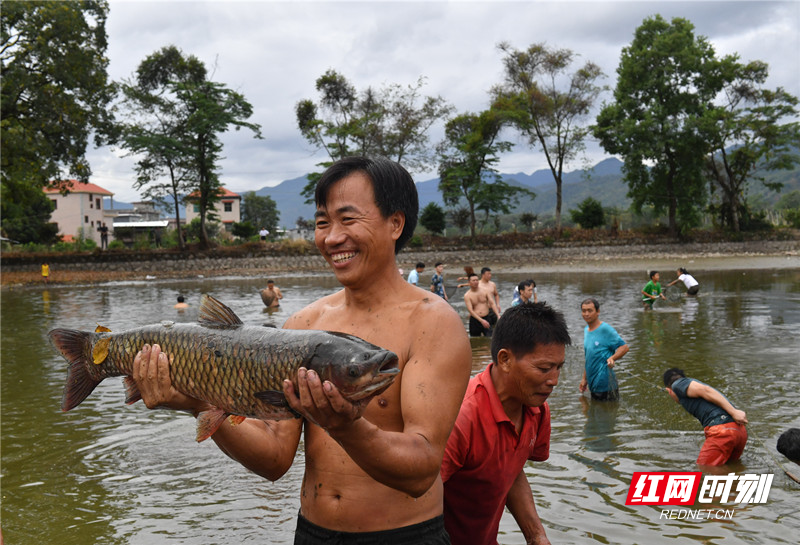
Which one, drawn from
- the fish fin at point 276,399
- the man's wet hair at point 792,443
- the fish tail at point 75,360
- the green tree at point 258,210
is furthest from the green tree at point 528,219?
the green tree at point 258,210

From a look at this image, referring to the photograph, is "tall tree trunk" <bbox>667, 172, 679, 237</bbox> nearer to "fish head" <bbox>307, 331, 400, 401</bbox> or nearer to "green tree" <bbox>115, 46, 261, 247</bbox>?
"green tree" <bbox>115, 46, 261, 247</bbox>

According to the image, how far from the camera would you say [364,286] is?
104 inches

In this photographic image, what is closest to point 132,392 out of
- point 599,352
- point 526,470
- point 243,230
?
point 526,470

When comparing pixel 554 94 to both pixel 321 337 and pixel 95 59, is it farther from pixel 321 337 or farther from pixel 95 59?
pixel 321 337

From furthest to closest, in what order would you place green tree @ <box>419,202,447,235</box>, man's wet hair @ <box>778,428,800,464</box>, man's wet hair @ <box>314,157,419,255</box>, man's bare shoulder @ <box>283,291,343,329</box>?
green tree @ <box>419,202,447,235</box>
man's wet hair @ <box>778,428,800,464</box>
man's bare shoulder @ <box>283,291,343,329</box>
man's wet hair @ <box>314,157,419,255</box>

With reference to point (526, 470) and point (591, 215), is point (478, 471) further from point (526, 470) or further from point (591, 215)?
point (591, 215)

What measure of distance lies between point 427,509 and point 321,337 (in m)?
0.89

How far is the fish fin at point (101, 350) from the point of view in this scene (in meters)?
2.41

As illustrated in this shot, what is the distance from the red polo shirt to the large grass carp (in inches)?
53.0

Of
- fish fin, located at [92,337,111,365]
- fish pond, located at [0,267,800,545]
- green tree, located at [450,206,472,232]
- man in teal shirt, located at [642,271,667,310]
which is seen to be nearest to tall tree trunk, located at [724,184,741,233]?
green tree, located at [450,206,472,232]

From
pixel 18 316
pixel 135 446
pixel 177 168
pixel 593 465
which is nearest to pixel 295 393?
pixel 593 465

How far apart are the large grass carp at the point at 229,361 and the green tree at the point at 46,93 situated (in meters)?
30.9

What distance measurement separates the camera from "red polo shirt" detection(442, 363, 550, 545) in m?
3.37

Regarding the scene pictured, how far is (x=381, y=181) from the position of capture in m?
2.56
